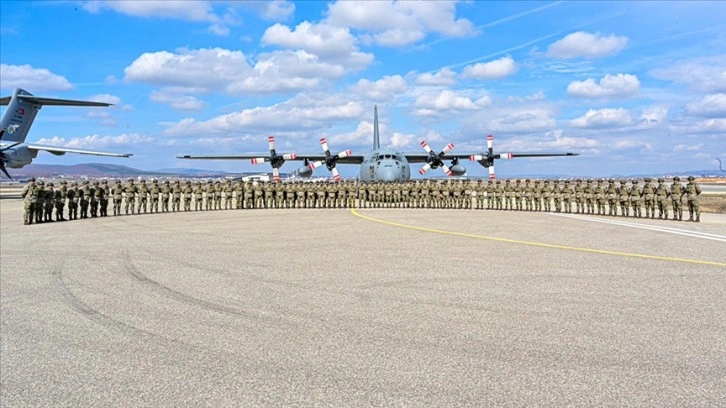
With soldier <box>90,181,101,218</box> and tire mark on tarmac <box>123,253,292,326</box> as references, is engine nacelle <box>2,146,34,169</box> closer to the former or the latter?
soldier <box>90,181,101,218</box>

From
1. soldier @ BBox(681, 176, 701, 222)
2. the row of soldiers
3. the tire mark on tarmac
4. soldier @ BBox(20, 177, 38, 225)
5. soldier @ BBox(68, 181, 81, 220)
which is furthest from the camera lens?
soldier @ BBox(68, 181, 81, 220)

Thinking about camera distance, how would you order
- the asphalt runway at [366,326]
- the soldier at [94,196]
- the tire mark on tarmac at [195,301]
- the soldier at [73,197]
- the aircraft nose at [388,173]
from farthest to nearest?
the aircraft nose at [388,173], the soldier at [94,196], the soldier at [73,197], the tire mark on tarmac at [195,301], the asphalt runway at [366,326]

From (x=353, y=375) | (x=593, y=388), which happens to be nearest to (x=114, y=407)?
(x=353, y=375)

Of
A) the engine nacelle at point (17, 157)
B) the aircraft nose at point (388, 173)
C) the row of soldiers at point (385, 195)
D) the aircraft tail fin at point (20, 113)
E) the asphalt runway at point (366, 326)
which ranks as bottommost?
the asphalt runway at point (366, 326)

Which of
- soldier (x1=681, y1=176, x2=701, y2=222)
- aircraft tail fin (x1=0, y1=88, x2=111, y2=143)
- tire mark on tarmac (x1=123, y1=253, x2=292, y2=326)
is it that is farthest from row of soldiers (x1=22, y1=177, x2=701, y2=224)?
aircraft tail fin (x1=0, y1=88, x2=111, y2=143)

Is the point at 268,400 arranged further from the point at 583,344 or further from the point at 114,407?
the point at 583,344

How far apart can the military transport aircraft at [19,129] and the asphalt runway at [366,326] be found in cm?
2854

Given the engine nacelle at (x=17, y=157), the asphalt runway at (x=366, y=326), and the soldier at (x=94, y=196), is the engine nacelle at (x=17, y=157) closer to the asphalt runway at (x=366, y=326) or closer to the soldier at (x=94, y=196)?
the soldier at (x=94, y=196)

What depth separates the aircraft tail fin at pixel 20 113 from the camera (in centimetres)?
3962

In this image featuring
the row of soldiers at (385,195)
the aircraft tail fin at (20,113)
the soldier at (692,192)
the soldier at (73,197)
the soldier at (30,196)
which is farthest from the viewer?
the aircraft tail fin at (20,113)

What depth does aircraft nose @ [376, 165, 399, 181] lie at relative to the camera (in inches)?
1259

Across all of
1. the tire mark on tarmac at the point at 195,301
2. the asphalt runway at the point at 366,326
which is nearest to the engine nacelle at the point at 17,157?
the asphalt runway at the point at 366,326

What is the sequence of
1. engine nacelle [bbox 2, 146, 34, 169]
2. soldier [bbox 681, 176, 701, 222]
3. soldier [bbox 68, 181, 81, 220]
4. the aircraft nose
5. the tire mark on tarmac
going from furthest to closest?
1. engine nacelle [bbox 2, 146, 34, 169]
2. the aircraft nose
3. soldier [bbox 68, 181, 81, 220]
4. soldier [bbox 681, 176, 701, 222]
5. the tire mark on tarmac

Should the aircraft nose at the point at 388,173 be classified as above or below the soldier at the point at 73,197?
above
